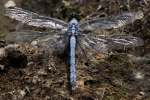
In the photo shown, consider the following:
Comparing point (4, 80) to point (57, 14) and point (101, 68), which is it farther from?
point (57, 14)

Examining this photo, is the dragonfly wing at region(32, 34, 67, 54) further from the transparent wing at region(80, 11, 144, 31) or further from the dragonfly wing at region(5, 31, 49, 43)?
the transparent wing at region(80, 11, 144, 31)

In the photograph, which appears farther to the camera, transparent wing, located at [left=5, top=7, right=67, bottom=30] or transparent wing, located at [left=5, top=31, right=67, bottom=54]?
transparent wing, located at [left=5, top=7, right=67, bottom=30]

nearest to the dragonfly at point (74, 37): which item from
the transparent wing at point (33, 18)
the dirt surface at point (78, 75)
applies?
the transparent wing at point (33, 18)

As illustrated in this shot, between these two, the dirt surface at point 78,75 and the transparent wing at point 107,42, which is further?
the transparent wing at point 107,42

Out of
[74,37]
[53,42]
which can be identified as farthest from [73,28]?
[53,42]

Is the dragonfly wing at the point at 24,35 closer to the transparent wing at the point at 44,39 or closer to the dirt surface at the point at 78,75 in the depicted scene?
the transparent wing at the point at 44,39

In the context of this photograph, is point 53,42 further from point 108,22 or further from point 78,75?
point 108,22

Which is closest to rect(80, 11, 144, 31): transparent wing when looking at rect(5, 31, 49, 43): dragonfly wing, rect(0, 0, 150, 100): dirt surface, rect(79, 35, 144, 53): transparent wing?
rect(79, 35, 144, 53): transparent wing
